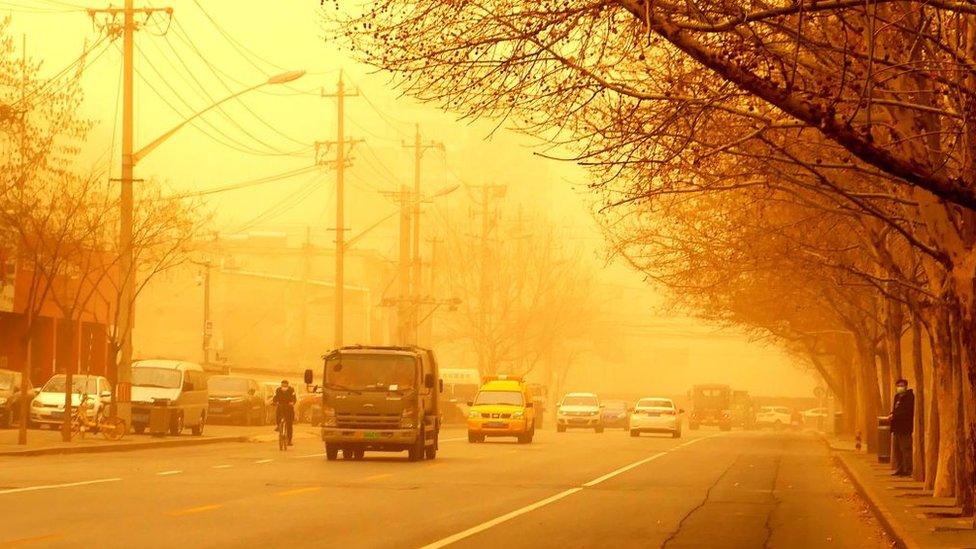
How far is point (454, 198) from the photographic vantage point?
144125 mm

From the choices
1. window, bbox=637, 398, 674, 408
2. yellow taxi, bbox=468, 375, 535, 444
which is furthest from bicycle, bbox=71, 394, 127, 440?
window, bbox=637, 398, 674, 408

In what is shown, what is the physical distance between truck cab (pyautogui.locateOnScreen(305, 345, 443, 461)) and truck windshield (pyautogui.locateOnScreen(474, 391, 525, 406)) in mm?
15923

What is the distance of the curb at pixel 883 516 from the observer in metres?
18.0

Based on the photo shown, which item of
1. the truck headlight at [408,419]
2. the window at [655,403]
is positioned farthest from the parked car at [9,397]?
the window at [655,403]

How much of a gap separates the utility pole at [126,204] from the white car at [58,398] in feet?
21.1

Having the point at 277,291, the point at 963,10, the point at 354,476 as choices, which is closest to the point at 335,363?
the point at 354,476

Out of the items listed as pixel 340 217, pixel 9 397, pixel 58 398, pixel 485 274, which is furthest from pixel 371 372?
pixel 485 274

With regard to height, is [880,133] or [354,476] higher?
[880,133]

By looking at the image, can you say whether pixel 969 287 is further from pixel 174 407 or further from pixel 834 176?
pixel 174 407

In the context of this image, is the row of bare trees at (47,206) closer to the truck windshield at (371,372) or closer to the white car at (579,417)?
the truck windshield at (371,372)

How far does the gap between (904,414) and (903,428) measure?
0.40m

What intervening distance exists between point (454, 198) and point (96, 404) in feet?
317

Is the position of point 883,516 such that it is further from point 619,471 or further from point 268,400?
point 268,400

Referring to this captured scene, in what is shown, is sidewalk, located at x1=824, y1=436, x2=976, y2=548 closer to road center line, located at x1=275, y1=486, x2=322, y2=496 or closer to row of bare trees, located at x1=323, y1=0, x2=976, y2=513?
row of bare trees, located at x1=323, y1=0, x2=976, y2=513
